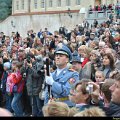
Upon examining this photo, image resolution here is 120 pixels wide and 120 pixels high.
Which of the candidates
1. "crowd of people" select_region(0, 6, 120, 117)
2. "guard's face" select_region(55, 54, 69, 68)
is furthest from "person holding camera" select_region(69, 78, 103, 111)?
"guard's face" select_region(55, 54, 69, 68)

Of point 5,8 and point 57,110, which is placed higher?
point 5,8

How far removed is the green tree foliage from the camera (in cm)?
7350

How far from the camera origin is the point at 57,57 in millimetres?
7699

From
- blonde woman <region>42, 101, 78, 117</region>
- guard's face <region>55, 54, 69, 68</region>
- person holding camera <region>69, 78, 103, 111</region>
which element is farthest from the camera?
guard's face <region>55, 54, 69, 68</region>

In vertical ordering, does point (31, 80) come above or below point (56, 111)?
below

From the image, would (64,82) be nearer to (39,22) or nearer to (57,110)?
(57,110)

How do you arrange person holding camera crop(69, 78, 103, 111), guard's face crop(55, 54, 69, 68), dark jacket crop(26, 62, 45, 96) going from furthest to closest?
1. dark jacket crop(26, 62, 45, 96)
2. guard's face crop(55, 54, 69, 68)
3. person holding camera crop(69, 78, 103, 111)

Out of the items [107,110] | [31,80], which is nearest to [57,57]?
[107,110]

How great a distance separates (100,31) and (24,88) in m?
13.1

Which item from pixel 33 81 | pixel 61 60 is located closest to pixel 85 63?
pixel 33 81

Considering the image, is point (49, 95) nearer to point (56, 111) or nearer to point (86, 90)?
point (86, 90)

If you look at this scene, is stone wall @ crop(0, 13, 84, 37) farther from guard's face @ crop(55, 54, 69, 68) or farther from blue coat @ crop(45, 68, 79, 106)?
blue coat @ crop(45, 68, 79, 106)

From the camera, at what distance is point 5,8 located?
8000cm

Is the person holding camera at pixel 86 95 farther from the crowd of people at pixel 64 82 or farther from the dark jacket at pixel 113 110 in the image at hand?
the dark jacket at pixel 113 110
